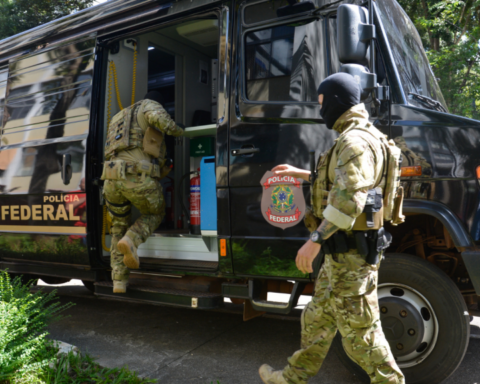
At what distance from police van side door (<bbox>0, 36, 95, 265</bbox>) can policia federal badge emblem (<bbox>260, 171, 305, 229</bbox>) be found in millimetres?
1845

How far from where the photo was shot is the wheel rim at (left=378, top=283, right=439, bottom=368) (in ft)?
8.75

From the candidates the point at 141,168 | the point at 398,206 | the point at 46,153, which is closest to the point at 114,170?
the point at 141,168

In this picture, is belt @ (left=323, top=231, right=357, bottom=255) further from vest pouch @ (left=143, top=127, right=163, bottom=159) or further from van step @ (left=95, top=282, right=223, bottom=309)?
vest pouch @ (left=143, top=127, right=163, bottom=159)

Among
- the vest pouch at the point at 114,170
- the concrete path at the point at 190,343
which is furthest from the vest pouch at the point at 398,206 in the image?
the vest pouch at the point at 114,170

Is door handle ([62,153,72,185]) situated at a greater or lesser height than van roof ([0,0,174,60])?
lesser

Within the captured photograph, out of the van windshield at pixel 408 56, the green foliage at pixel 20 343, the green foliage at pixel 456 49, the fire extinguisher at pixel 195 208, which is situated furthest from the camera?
the green foliage at pixel 456 49

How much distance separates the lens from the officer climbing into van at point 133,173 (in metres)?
3.79

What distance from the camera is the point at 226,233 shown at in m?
Answer: 3.28

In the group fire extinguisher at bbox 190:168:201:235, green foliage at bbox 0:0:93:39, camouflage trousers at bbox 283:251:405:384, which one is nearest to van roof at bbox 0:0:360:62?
fire extinguisher at bbox 190:168:201:235

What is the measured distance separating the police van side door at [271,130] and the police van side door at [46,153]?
1615mm

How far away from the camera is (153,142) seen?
13.1 feet

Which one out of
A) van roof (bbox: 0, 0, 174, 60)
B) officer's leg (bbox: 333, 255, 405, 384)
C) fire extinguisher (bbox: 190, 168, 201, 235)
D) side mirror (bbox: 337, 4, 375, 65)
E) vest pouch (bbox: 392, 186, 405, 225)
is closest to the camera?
officer's leg (bbox: 333, 255, 405, 384)

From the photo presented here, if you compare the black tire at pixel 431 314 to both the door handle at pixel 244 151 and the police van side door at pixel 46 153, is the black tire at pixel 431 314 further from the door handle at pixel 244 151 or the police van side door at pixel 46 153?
the police van side door at pixel 46 153

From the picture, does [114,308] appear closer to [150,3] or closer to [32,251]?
[32,251]
